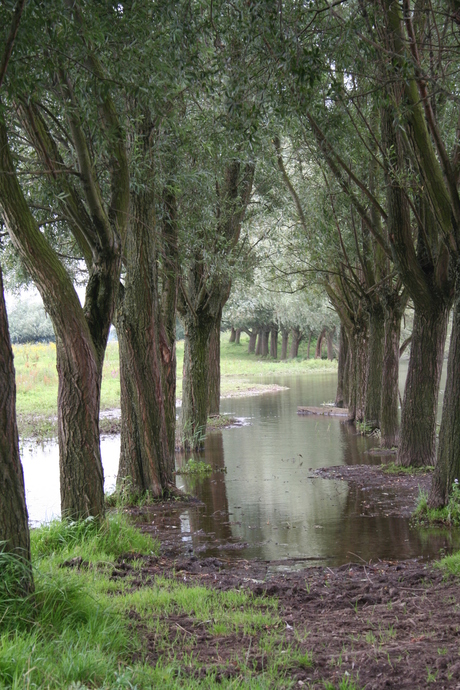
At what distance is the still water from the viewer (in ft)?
27.8

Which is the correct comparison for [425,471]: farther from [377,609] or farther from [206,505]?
[377,609]

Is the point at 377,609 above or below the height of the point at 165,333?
below

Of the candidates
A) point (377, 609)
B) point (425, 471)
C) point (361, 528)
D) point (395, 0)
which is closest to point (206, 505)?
point (361, 528)

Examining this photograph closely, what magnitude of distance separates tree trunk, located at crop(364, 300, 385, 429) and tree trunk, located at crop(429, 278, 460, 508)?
1021 centimetres

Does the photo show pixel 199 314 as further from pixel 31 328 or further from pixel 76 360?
pixel 31 328

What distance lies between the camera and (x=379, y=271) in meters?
18.7

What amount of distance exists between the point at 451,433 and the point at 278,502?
12.0 ft

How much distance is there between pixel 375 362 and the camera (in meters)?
19.6

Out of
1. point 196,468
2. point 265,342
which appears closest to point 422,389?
point 196,468

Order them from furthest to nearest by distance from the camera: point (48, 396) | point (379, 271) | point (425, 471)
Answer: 1. point (48, 396)
2. point (379, 271)
3. point (425, 471)

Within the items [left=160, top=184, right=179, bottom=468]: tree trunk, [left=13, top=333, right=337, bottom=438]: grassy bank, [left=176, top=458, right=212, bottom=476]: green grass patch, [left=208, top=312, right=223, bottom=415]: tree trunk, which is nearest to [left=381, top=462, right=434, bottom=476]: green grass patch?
[left=176, top=458, right=212, bottom=476]: green grass patch

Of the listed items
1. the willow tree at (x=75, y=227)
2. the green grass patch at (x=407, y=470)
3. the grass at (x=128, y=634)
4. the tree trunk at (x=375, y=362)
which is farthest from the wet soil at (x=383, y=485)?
the tree trunk at (x=375, y=362)

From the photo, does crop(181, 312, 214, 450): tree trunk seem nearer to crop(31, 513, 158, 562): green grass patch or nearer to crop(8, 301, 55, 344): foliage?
crop(31, 513, 158, 562): green grass patch

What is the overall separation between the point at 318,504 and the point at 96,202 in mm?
6267
